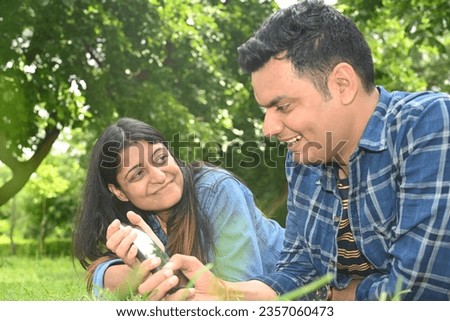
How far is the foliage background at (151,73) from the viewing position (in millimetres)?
8945

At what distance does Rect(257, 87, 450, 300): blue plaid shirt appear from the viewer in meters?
1.85

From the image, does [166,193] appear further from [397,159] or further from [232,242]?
[397,159]

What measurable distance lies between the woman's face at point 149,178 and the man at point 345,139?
0.97 metres

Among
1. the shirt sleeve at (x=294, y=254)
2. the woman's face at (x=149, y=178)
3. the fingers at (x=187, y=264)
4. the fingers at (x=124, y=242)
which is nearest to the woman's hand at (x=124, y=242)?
the fingers at (x=124, y=242)

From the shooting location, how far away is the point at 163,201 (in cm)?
312

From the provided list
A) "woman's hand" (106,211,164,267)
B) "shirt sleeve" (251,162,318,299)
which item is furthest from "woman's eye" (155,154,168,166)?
"woman's hand" (106,211,164,267)

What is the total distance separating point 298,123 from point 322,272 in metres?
0.54

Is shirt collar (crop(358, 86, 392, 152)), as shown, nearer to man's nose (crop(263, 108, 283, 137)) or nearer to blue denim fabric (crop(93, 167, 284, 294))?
man's nose (crop(263, 108, 283, 137))

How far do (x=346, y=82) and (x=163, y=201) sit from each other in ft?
4.17

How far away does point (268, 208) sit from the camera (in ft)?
40.2

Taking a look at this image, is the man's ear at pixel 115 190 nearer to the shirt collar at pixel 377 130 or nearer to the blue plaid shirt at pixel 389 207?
the blue plaid shirt at pixel 389 207

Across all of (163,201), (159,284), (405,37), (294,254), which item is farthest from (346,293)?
(405,37)

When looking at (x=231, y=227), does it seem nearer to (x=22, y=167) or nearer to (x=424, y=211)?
(x=424, y=211)

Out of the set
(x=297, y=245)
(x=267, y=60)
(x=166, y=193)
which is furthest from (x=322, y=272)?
(x=166, y=193)
